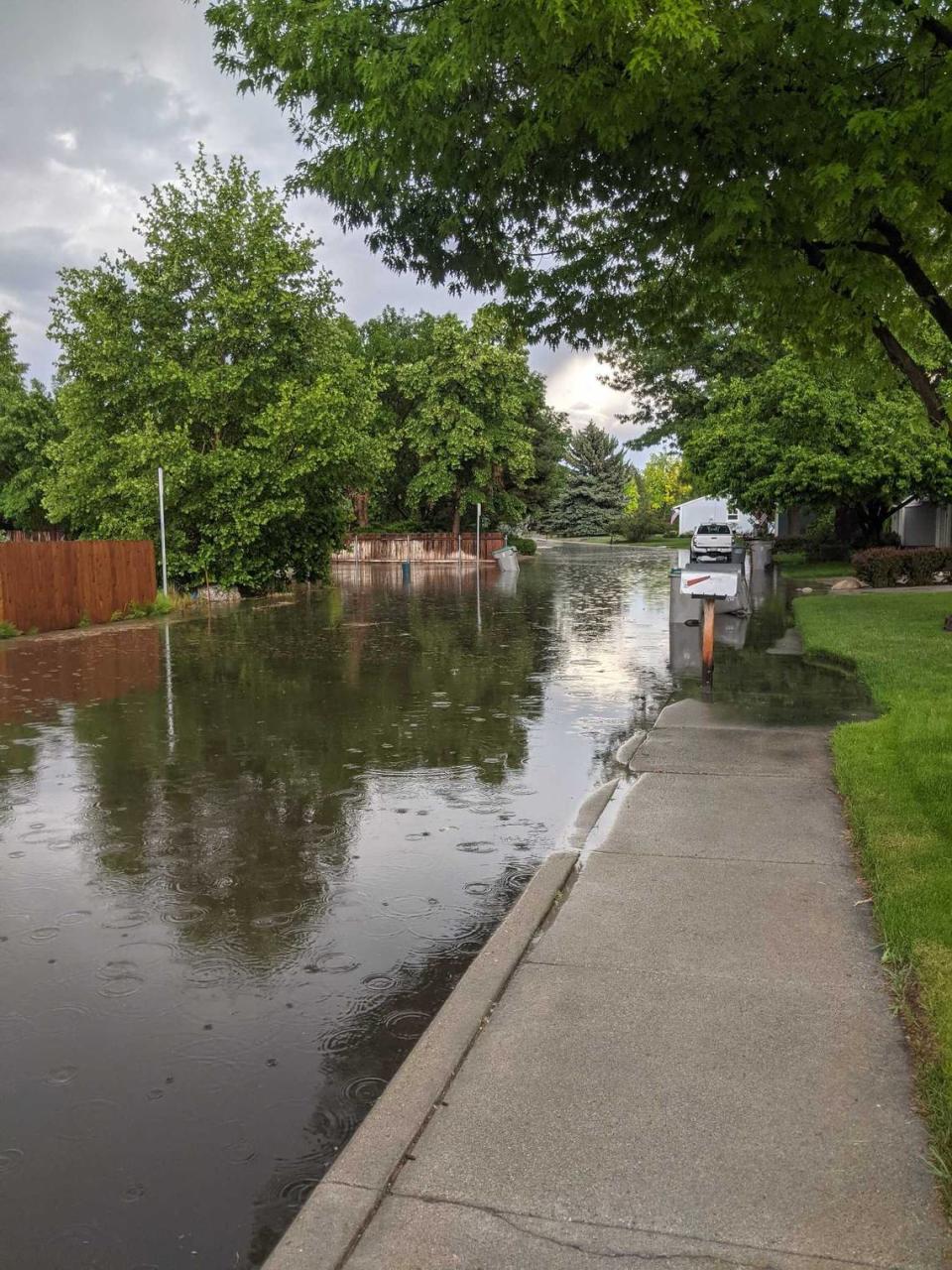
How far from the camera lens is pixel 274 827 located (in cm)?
721

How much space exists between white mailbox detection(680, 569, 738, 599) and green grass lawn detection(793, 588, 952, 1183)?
74.9 inches

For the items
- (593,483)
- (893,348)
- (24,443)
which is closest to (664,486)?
(593,483)

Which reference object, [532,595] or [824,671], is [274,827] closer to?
[824,671]

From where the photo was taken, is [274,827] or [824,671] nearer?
[274,827]

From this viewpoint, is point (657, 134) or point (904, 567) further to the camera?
point (904, 567)

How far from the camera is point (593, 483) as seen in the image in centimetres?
11088

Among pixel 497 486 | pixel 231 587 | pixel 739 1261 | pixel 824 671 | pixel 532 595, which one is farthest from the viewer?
pixel 497 486

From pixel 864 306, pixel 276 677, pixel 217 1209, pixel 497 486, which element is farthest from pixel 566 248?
pixel 497 486

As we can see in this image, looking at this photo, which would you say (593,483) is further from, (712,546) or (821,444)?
(821,444)

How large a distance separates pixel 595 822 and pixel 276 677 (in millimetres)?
7825

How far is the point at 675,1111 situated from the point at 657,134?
22.6 ft

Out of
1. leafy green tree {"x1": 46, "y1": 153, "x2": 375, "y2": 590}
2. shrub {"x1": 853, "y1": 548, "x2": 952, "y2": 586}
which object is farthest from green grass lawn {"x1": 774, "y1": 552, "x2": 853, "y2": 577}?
leafy green tree {"x1": 46, "y1": 153, "x2": 375, "y2": 590}

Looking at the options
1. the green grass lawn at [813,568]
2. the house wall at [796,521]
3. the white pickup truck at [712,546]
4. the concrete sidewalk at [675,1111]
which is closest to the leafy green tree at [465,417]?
the house wall at [796,521]

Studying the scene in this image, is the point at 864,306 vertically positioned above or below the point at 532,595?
above
